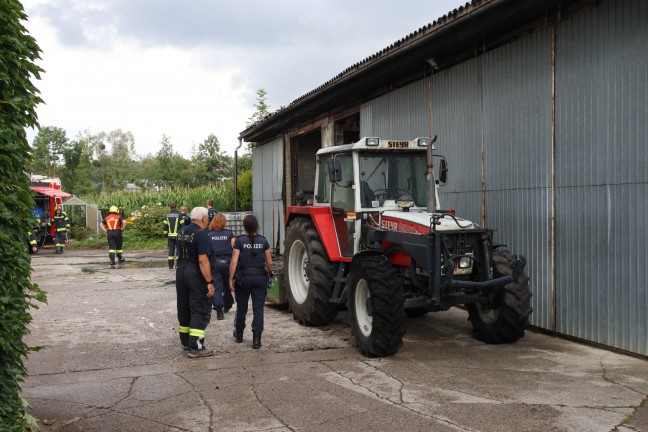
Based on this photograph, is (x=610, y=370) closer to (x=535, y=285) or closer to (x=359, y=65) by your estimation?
(x=535, y=285)

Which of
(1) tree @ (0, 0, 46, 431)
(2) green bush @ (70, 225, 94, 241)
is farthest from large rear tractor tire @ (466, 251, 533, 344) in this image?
(2) green bush @ (70, 225, 94, 241)

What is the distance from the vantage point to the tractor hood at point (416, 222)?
7363 millimetres

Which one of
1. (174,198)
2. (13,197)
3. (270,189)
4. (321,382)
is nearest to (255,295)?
(321,382)

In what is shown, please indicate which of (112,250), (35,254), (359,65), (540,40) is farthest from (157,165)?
(540,40)

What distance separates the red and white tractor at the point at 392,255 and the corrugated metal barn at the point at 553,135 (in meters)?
0.99

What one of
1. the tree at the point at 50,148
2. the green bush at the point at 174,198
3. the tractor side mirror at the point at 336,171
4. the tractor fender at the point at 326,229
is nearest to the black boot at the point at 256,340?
the tractor fender at the point at 326,229

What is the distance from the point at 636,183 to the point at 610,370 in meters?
2.17

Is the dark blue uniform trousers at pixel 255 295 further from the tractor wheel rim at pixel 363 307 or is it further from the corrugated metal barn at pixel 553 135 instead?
the corrugated metal barn at pixel 553 135

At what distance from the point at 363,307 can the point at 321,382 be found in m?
1.49

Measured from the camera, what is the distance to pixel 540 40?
8.63 m

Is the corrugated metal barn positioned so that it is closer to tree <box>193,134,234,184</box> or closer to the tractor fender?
the tractor fender

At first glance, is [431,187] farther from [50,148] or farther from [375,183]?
[50,148]

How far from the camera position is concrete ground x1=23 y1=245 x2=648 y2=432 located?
5148mm

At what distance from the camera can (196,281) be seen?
7578mm
